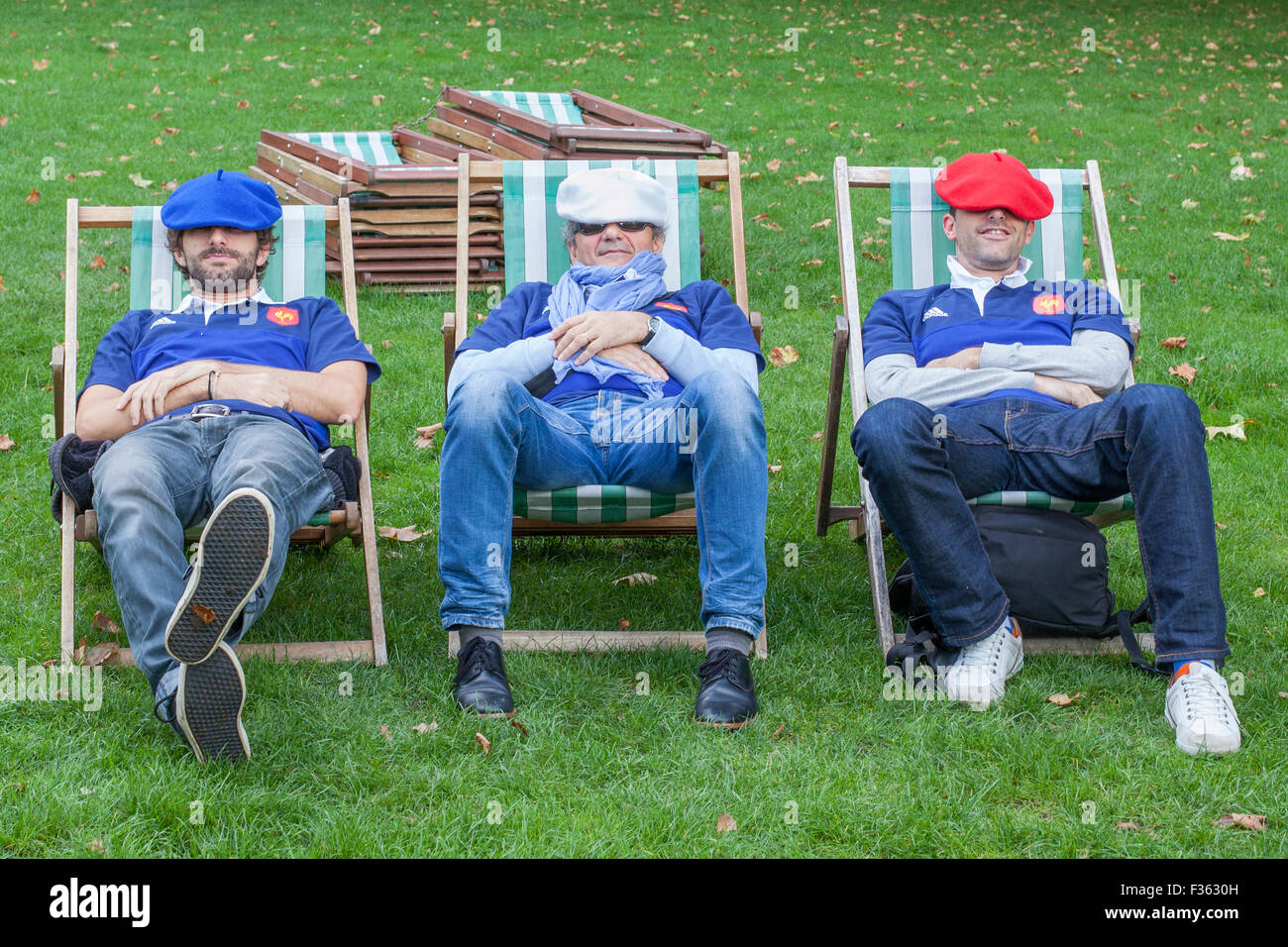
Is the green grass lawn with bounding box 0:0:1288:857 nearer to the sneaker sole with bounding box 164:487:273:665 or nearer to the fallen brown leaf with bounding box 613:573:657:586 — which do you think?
the fallen brown leaf with bounding box 613:573:657:586

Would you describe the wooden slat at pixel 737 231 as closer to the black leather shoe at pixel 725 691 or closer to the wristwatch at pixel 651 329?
the wristwatch at pixel 651 329

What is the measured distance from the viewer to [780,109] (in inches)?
447

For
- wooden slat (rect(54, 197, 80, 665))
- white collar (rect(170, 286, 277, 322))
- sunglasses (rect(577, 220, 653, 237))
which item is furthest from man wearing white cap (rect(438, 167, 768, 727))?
wooden slat (rect(54, 197, 80, 665))

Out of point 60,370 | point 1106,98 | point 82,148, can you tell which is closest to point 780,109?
point 1106,98

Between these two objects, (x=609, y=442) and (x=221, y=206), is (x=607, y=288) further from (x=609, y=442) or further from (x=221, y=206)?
(x=221, y=206)

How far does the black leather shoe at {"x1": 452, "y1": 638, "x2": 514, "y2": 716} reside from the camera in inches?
126

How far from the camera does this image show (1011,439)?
11.6 ft

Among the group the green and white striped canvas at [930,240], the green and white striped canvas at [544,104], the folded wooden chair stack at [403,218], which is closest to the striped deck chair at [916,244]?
the green and white striped canvas at [930,240]

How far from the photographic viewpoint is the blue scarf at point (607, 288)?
384cm

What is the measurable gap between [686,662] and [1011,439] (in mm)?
1046

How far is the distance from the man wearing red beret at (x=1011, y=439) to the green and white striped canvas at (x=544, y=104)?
192 inches

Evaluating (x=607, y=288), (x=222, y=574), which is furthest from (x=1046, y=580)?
(x=222, y=574)

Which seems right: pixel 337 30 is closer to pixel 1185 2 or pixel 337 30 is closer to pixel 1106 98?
pixel 1106 98
